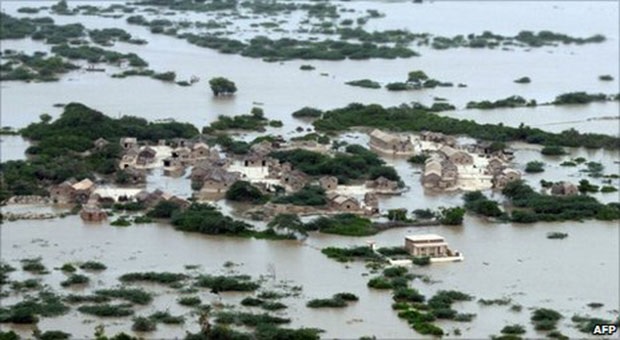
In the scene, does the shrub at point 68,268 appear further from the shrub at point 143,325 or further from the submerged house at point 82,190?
the submerged house at point 82,190

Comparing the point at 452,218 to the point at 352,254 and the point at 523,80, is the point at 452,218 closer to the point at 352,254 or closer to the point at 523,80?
the point at 352,254

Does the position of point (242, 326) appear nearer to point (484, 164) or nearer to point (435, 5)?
point (484, 164)

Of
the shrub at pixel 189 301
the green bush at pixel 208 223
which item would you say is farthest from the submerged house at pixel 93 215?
the shrub at pixel 189 301

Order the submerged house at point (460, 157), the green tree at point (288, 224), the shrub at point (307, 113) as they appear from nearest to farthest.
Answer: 1. the green tree at point (288, 224)
2. the submerged house at point (460, 157)
3. the shrub at point (307, 113)

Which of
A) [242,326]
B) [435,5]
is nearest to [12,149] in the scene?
[242,326]

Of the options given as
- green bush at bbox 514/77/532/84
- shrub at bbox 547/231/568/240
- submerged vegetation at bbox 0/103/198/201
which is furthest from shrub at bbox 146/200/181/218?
green bush at bbox 514/77/532/84
